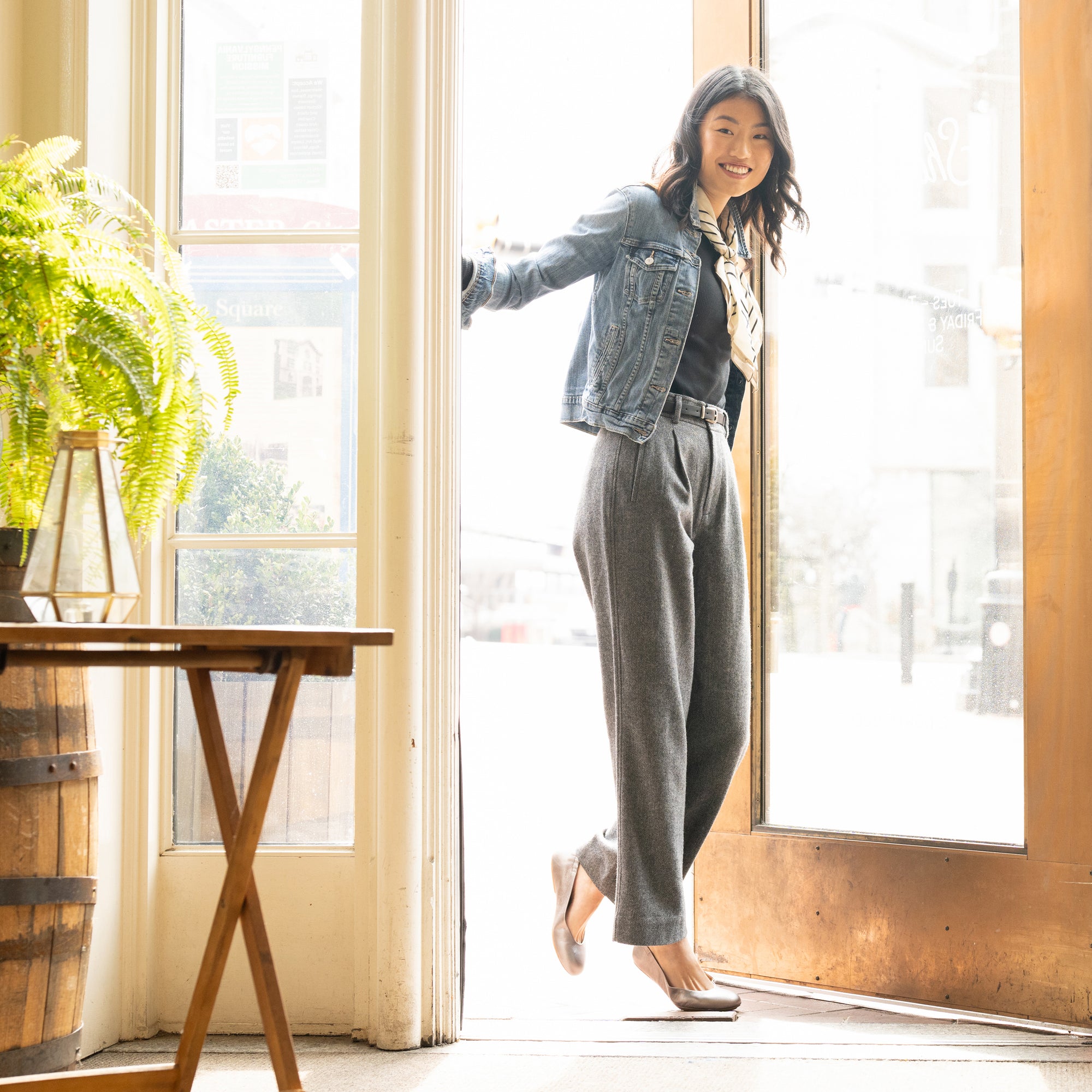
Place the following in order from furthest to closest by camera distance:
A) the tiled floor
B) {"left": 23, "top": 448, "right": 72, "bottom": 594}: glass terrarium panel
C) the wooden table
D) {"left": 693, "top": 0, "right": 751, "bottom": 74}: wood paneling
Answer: {"left": 693, "top": 0, "right": 751, "bottom": 74}: wood paneling < the tiled floor < {"left": 23, "top": 448, "right": 72, "bottom": 594}: glass terrarium panel < the wooden table

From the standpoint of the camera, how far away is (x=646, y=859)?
1.69 metres

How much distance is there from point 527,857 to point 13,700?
192cm

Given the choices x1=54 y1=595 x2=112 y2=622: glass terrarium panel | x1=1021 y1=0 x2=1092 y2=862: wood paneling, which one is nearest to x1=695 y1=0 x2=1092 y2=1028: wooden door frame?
x1=1021 y1=0 x2=1092 y2=862: wood paneling

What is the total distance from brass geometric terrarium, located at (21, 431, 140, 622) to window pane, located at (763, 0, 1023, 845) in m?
1.21

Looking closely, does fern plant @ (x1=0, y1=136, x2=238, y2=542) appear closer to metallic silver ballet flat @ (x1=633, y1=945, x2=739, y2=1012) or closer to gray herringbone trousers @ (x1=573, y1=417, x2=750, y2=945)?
gray herringbone trousers @ (x1=573, y1=417, x2=750, y2=945)

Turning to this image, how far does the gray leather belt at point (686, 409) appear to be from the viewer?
1741mm

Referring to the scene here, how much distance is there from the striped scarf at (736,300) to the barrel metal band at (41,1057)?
136 cm

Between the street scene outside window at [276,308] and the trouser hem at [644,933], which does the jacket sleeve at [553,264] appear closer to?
the street scene outside window at [276,308]

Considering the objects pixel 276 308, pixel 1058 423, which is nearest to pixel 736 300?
pixel 1058 423

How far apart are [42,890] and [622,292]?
1.19 m

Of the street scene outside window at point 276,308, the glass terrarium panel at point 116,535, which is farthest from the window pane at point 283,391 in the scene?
the glass terrarium panel at point 116,535

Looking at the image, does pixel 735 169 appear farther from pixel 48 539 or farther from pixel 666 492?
pixel 48 539

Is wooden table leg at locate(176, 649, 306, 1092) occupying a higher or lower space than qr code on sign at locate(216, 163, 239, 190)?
lower

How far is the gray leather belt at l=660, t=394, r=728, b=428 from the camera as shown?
5.71 ft
